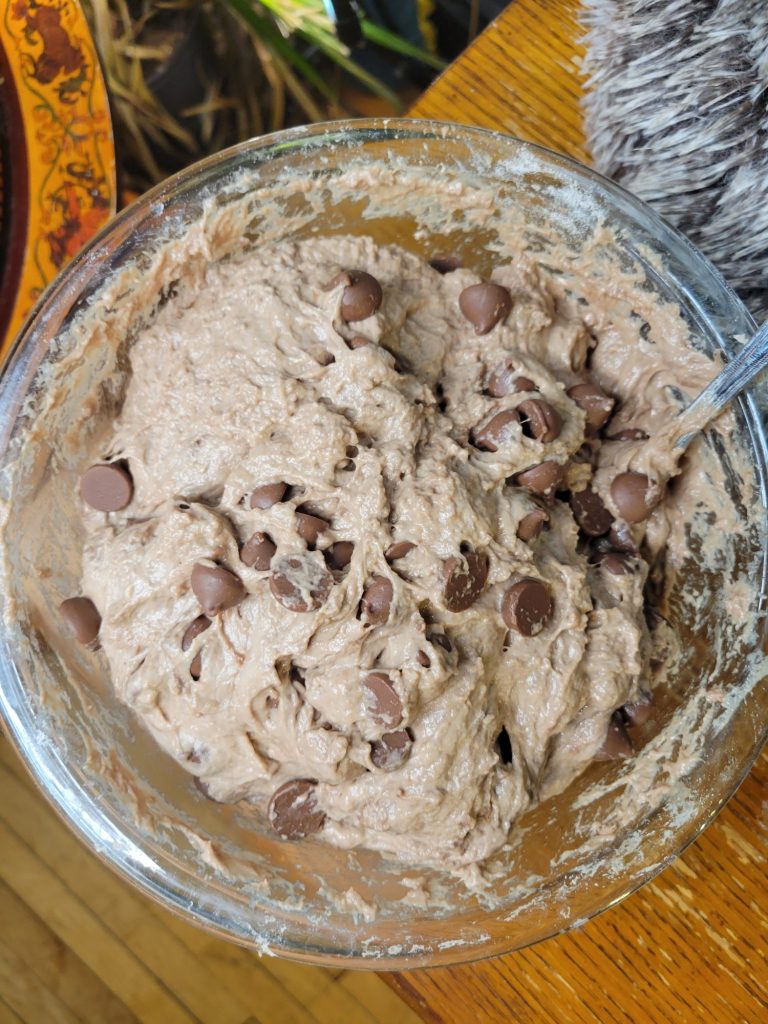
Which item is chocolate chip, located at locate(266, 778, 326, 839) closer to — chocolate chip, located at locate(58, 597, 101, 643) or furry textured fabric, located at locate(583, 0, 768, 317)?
chocolate chip, located at locate(58, 597, 101, 643)

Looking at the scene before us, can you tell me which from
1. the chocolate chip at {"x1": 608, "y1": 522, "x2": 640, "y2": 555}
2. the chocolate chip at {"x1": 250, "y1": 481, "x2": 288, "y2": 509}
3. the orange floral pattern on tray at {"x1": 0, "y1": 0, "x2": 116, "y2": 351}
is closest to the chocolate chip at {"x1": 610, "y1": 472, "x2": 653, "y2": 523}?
the chocolate chip at {"x1": 608, "y1": 522, "x2": 640, "y2": 555}

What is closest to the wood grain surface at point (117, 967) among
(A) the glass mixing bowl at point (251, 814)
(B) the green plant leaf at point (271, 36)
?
(A) the glass mixing bowl at point (251, 814)

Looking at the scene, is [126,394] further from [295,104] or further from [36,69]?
[295,104]

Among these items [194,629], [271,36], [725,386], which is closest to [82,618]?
[194,629]

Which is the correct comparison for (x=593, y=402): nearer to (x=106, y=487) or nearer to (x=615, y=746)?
(x=615, y=746)

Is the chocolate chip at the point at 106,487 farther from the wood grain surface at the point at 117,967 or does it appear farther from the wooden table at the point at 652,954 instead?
the wooden table at the point at 652,954

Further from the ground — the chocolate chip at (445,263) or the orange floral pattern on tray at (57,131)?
the orange floral pattern on tray at (57,131)

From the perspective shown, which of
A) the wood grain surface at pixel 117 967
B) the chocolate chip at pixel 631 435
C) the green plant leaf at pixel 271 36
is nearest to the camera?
the chocolate chip at pixel 631 435

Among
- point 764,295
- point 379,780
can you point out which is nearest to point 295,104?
point 764,295
